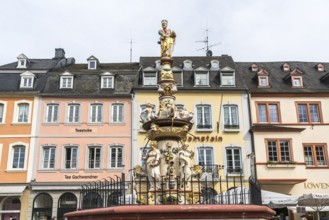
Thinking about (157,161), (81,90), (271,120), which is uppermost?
(81,90)

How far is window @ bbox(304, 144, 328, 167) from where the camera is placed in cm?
2922

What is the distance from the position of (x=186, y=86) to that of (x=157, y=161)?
65.9ft

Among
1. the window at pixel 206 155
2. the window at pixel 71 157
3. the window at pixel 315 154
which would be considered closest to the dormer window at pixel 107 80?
the window at pixel 71 157

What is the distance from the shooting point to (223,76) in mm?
31141

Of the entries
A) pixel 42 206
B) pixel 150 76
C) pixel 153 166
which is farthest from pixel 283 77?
pixel 153 166

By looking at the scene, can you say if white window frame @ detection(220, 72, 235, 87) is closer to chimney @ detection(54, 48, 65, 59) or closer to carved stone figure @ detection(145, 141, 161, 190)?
chimney @ detection(54, 48, 65, 59)

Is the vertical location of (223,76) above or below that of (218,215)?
above

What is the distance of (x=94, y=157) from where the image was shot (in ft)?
93.7

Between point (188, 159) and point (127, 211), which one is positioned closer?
point (127, 211)

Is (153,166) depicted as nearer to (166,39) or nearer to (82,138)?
(166,39)

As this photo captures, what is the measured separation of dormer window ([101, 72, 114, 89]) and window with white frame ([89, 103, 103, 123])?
187 centimetres

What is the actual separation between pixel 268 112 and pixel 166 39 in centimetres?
1925

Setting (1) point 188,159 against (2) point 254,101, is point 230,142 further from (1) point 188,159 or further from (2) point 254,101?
(1) point 188,159

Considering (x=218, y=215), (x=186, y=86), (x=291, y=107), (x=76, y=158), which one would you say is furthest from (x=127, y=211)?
(x=291, y=107)
